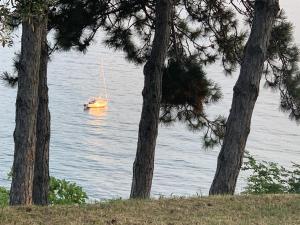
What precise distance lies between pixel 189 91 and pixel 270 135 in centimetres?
2453

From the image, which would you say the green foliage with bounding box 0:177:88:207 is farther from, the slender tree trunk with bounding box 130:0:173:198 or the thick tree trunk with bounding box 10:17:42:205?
the thick tree trunk with bounding box 10:17:42:205

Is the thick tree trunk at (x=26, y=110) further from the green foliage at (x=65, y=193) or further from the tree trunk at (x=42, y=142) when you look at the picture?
the green foliage at (x=65, y=193)

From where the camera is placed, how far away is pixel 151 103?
1061cm

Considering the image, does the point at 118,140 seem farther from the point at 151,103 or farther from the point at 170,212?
the point at 170,212

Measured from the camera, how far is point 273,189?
1218 centimetres

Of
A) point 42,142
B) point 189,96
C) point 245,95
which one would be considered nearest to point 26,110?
point 42,142

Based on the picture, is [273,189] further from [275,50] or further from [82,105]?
[82,105]

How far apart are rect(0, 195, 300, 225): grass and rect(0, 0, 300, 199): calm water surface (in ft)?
41.6

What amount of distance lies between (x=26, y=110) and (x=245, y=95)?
9.57 feet

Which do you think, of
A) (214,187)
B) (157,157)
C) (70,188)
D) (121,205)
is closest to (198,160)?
(157,157)

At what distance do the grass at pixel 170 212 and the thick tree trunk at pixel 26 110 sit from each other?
7.26 feet

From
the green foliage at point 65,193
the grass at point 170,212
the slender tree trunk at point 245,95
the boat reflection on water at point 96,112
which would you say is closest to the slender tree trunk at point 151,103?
the green foliage at point 65,193

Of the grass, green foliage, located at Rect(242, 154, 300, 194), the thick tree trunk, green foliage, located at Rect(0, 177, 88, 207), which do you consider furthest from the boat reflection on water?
the grass

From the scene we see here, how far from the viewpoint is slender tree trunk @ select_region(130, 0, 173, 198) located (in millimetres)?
10555
